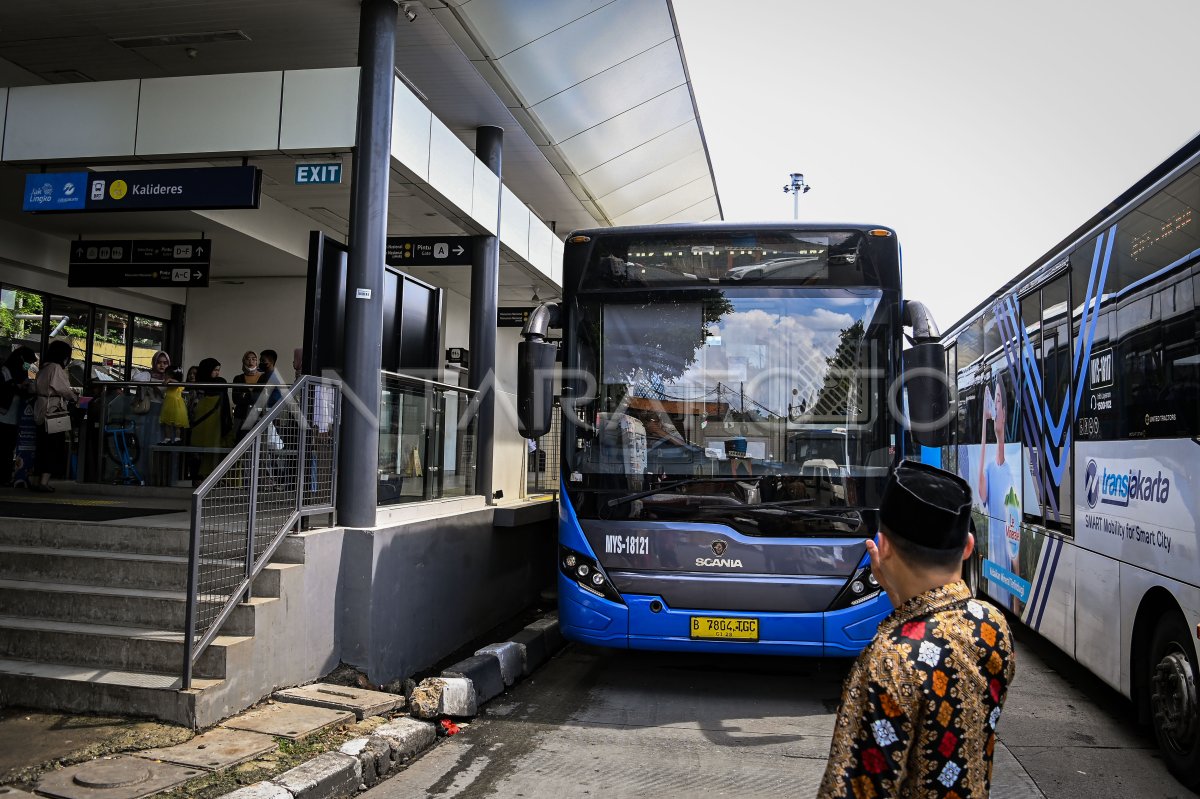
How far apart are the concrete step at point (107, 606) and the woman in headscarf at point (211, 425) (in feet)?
10.2

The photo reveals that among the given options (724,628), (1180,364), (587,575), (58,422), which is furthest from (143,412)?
(1180,364)

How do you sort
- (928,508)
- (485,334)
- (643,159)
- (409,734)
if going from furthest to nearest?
1. (643,159)
2. (485,334)
3. (409,734)
4. (928,508)

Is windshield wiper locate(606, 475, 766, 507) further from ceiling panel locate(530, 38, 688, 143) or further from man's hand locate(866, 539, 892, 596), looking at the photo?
ceiling panel locate(530, 38, 688, 143)

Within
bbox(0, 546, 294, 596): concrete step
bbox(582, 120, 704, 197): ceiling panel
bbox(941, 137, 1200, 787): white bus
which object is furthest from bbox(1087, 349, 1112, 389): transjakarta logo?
bbox(582, 120, 704, 197): ceiling panel

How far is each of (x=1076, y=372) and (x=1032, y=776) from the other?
3.26m

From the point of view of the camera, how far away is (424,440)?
28.6ft

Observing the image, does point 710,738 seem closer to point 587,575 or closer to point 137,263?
point 587,575

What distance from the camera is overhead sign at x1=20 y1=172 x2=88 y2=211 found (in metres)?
8.24

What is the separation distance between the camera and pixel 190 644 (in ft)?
17.5

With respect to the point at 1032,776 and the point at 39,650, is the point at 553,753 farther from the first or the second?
the point at 39,650

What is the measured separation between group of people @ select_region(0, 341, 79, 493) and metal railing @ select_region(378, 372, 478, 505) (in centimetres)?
455

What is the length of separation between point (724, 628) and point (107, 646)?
13.8 ft

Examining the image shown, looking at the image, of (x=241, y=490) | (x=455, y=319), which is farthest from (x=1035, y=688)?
(x=455, y=319)

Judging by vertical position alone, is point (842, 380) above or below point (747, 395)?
above
